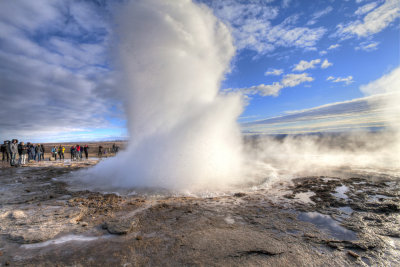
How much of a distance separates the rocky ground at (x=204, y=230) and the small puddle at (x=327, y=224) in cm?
2

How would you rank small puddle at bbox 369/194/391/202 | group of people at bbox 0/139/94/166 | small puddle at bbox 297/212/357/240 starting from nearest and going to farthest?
small puddle at bbox 297/212/357/240, small puddle at bbox 369/194/391/202, group of people at bbox 0/139/94/166

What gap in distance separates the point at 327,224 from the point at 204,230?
2.68 m

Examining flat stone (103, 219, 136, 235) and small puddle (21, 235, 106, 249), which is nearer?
small puddle (21, 235, 106, 249)

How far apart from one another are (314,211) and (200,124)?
6.36 meters

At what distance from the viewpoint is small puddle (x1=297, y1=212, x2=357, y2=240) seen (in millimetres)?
3307

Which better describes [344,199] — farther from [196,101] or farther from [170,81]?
[170,81]

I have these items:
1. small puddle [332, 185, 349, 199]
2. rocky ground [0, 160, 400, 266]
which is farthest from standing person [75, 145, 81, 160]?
small puddle [332, 185, 349, 199]

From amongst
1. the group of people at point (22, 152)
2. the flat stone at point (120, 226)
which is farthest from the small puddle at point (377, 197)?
the group of people at point (22, 152)

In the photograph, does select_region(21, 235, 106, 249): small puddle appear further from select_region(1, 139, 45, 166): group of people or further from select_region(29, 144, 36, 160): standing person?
select_region(29, 144, 36, 160): standing person

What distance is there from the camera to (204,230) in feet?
11.5

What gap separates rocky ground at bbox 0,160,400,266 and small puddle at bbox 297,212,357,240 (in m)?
0.02

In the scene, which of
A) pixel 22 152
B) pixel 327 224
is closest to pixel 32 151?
pixel 22 152

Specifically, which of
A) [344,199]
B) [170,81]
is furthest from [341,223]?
[170,81]

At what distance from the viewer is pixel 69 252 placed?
2818mm
